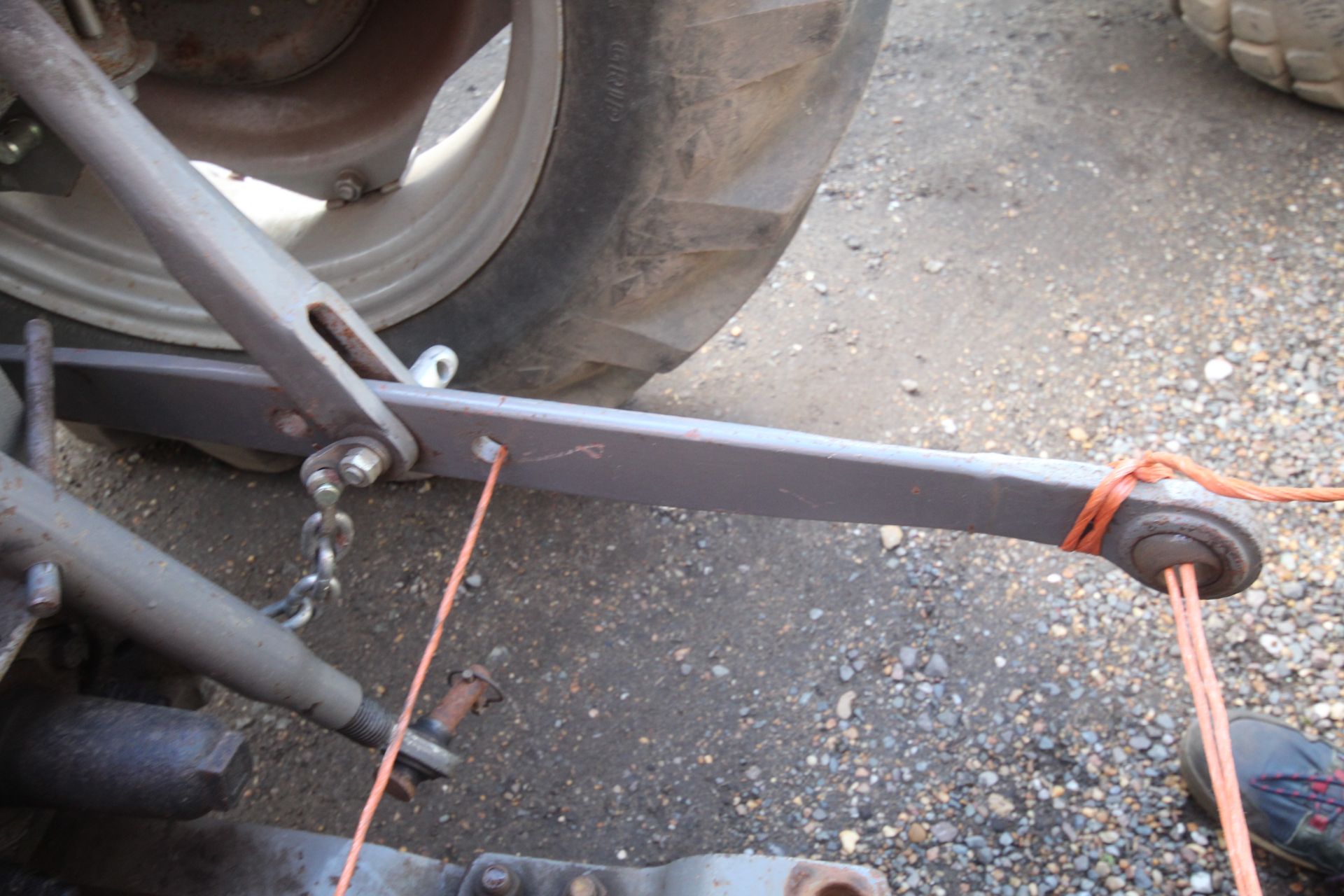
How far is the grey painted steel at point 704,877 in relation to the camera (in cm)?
112

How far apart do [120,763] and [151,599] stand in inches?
6.5

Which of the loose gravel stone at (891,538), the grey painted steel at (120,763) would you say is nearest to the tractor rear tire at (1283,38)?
the loose gravel stone at (891,538)

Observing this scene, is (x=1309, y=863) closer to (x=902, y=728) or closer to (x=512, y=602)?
(x=902, y=728)

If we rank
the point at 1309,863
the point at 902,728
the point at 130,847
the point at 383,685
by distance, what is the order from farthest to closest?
1. the point at 383,685
2. the point at 902,728
3. the point at 1309,863
4. the point at 130,847

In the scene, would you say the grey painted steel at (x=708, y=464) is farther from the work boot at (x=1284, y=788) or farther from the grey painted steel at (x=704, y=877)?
the work boot at (x=1284, y=788)

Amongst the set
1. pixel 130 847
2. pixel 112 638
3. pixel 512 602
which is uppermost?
pixel 112 638

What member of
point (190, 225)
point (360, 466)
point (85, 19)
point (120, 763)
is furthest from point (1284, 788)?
point (85, 19)

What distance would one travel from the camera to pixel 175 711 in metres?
1.09

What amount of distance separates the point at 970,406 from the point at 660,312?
0.82 metres

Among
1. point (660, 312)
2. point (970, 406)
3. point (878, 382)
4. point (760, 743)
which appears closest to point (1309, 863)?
point (760, 743)

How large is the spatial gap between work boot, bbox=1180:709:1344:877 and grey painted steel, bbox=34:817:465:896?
995mm

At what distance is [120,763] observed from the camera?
3.41 ft

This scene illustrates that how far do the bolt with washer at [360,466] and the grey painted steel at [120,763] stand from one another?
0.98ft

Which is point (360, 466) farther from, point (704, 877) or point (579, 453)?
point (704, 877)
